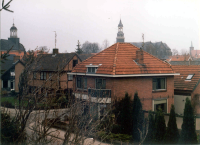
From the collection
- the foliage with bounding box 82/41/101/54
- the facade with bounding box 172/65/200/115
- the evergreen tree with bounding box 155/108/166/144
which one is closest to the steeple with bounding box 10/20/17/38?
the evergreen tree with bounding box 155/108/166/144

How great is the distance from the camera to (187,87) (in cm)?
1762

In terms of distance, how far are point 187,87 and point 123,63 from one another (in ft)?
18.9

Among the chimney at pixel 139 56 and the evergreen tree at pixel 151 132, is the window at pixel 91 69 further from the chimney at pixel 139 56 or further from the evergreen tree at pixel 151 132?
the evergreen tree at pixel 151 132

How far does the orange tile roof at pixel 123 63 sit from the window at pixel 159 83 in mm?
636

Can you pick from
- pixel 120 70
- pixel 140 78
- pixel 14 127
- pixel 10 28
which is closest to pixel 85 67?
pixel 120 70

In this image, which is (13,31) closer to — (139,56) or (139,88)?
(139,88)

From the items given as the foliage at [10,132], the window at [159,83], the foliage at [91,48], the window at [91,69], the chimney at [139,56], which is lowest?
the foliage at [10,132]

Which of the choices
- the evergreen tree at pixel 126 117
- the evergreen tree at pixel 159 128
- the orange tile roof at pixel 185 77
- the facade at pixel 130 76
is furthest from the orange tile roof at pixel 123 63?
the evergreen tree at pixel 159 128

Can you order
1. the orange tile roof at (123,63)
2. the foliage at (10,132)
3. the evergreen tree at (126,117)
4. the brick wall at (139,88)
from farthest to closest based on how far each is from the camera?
the orange tile roof at (123,63) → the brick wall at (139,88) → the evergreen tree at (126,117) → the foliage at (10,132)

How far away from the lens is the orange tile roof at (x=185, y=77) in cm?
1762

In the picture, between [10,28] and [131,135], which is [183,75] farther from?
Result: [10,28]

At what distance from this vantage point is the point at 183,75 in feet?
62.0

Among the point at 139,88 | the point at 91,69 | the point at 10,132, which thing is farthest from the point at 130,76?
the point at 10,132

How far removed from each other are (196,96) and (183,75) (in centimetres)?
251
